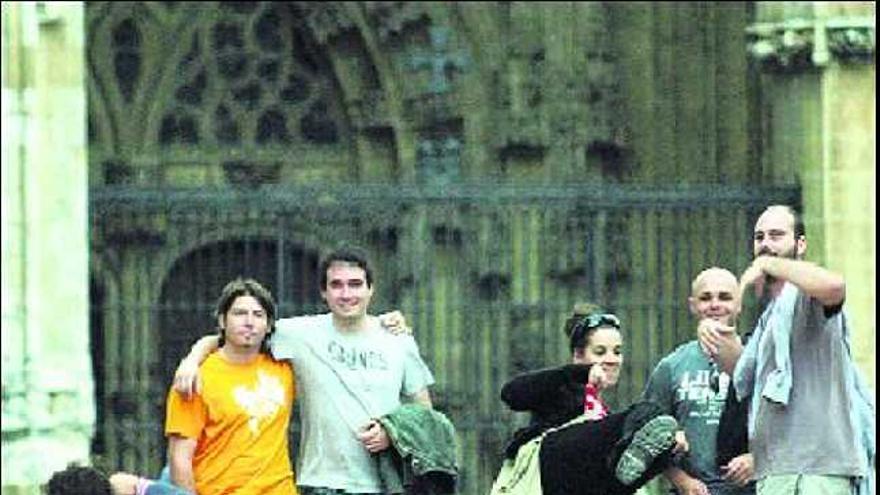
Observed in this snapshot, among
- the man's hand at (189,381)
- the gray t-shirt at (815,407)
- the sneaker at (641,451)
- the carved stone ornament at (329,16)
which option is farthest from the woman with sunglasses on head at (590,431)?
the carved stone ornament at (329,16)

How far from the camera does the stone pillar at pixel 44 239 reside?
2556 cm

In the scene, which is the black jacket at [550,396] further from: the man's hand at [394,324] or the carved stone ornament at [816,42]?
the carved stone ornament at [816,42]

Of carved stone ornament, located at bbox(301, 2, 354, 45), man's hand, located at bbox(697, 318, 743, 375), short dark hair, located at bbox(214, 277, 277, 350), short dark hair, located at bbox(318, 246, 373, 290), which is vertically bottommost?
man's hand, located at bbox(697, 318, 743, 375)

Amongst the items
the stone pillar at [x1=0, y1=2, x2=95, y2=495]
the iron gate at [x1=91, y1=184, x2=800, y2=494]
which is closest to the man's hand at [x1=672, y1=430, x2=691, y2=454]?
the stone pillar at [x1=0, y1=2, x2=95, y2=495]

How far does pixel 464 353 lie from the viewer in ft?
88.7

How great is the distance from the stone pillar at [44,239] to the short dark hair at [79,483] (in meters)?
9.03

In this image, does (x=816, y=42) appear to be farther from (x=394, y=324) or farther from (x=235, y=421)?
(x=235, y=421)

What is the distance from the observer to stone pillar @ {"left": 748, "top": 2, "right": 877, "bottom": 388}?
27.0 meters

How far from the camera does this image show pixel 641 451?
17.1m

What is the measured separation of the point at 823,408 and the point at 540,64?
13324 mm

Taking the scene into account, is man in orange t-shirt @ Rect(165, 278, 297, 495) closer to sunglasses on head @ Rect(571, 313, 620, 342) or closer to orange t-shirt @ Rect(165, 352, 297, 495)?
orange t-shirt @ Rect(165, 352, 297, 495)

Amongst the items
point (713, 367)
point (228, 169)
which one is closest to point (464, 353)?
point (228, 169)

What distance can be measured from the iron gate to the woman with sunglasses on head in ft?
27.2

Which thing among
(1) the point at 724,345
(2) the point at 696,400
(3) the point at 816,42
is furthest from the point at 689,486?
(3) the point at 816,42
